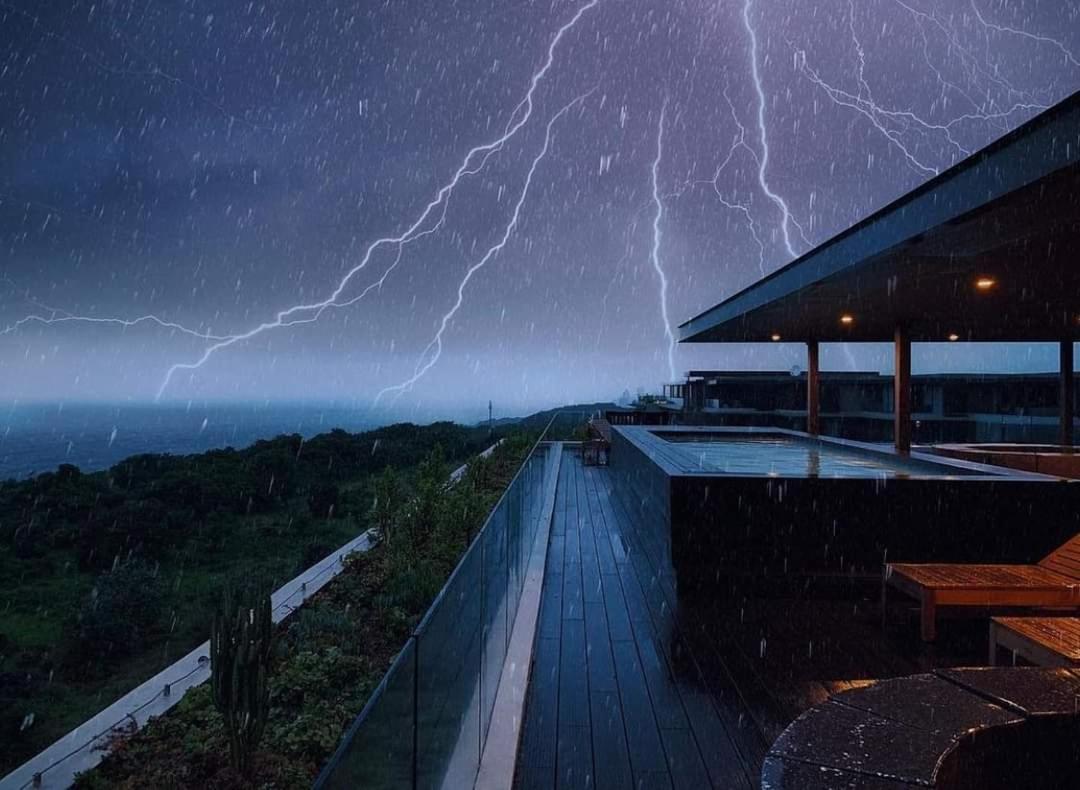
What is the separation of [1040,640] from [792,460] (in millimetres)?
5356

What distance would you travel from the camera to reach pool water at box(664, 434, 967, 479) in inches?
207

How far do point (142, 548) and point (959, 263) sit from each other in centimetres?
1255

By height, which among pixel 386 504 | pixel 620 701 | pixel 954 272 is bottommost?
pixel 620 701

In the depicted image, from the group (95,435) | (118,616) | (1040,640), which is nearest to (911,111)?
(1040,640)

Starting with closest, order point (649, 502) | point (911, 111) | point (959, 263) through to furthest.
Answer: point (959, 263), point (649, 502), point (911, 111)

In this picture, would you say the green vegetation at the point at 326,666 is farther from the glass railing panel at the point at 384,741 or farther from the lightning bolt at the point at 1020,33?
the lightning bolt at the point at 1020,33

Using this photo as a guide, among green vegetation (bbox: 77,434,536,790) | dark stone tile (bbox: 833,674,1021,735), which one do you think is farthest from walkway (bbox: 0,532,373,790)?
dark stone tile (bbox: 833,674,1021,735)

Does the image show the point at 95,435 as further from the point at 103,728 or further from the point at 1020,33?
the point at 1020,33

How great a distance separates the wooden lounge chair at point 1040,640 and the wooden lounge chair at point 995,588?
1.60 ft

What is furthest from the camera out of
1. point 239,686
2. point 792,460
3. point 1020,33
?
point 1020,33

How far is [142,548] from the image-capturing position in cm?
1120

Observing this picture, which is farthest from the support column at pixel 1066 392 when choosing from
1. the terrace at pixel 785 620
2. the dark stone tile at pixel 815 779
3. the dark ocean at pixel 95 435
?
the dark ocean at pixel 95 435

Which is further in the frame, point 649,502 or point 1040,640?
point 649,502

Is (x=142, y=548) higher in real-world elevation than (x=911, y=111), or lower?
lower
